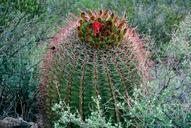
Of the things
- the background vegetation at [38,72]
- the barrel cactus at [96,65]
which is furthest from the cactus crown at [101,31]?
the background vegetation at [38,72]

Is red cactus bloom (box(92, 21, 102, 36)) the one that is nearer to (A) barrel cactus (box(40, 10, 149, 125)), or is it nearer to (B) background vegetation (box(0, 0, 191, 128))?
(A) barrel cactus (box(40, 10, 149, 125))

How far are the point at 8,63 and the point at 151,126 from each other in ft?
7.25

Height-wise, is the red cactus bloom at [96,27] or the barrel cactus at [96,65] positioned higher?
the red cactus bloom at [96,27]

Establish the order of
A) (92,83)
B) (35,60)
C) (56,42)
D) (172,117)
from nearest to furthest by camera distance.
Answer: (172,117), (92,83), (56,42), (35,60)

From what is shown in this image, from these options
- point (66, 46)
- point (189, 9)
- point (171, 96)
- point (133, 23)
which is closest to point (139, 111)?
point (171, 96)

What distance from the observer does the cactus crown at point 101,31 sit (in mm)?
4957

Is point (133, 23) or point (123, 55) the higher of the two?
point (133, 23)

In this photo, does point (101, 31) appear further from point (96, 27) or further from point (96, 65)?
point (96, 65)

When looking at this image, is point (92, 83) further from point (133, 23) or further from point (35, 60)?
point (133, 23)

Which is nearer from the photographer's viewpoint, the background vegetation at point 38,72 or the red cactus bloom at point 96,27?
the background vegetation at point 38,72

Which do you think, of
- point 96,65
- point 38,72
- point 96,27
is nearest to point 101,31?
point 96,27

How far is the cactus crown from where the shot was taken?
195 inches

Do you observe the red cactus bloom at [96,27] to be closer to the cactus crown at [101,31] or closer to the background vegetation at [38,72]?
the cactus crown at [101,31]

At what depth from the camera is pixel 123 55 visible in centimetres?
502
